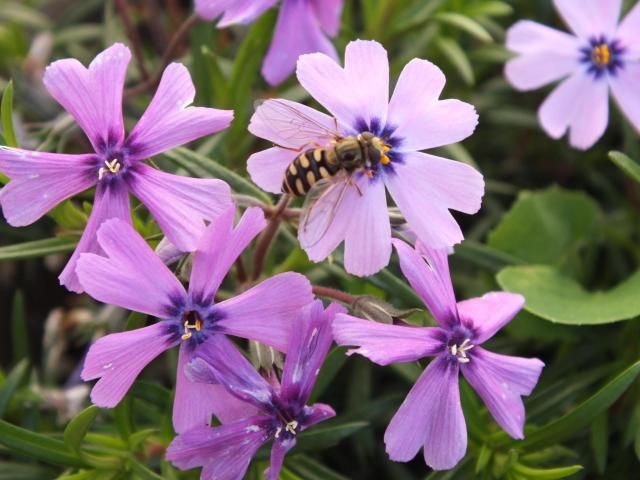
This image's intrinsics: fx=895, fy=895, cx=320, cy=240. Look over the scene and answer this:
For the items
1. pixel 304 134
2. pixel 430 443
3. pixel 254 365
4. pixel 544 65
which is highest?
pixel 544 65

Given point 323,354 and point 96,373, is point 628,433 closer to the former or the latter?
point 323,354

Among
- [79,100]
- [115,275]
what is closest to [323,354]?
[115,275]

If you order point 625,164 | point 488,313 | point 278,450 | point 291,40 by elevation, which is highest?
point 291,40

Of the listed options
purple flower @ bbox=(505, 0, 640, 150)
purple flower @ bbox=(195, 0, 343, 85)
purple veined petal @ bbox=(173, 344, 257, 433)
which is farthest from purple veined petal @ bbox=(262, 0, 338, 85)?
purple veined petal @ bbox=(173, 344, 257, 433)

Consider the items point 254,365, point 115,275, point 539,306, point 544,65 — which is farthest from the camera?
Answer: point 544,65

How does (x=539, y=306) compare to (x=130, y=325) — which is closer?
(x=130, y=325)

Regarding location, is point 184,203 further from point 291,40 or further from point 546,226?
point 546,226

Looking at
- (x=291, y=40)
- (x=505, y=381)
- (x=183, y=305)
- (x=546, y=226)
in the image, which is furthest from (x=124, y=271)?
(x=546, y=226)
